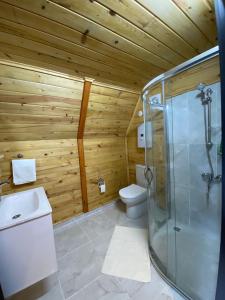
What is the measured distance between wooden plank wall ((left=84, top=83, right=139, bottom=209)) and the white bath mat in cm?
84

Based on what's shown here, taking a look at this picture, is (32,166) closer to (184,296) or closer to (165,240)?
(165,240)

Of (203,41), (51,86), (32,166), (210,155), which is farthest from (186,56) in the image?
(32,166)

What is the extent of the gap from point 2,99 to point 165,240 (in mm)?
2339

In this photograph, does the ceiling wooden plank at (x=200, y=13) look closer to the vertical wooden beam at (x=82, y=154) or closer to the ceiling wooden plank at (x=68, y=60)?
the ceiling wooden plank at (x=68, y=60)

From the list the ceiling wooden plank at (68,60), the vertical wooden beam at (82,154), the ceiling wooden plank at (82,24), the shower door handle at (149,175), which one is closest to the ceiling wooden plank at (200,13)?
the ceiling wooden plank at (82,24)

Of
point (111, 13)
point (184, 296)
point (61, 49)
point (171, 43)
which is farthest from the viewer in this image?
point (171, 43)

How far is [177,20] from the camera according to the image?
1.25m

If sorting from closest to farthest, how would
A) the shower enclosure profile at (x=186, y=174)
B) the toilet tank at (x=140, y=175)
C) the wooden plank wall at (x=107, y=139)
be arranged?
the shower enclosure profile at (x=186, y=174) < the wooden plank wall at (x=107, y=139) < the toilet tank at (x=140, y=175)

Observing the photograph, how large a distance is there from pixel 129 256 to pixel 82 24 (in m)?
2.27

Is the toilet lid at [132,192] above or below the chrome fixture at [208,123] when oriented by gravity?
below

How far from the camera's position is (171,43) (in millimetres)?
1489

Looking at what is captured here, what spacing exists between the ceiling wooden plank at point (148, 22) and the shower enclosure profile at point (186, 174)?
28cm

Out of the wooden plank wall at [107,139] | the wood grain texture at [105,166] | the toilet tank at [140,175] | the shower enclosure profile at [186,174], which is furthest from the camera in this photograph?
the toilet tank at [140,175]

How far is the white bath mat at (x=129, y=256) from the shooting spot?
149 centimetres
